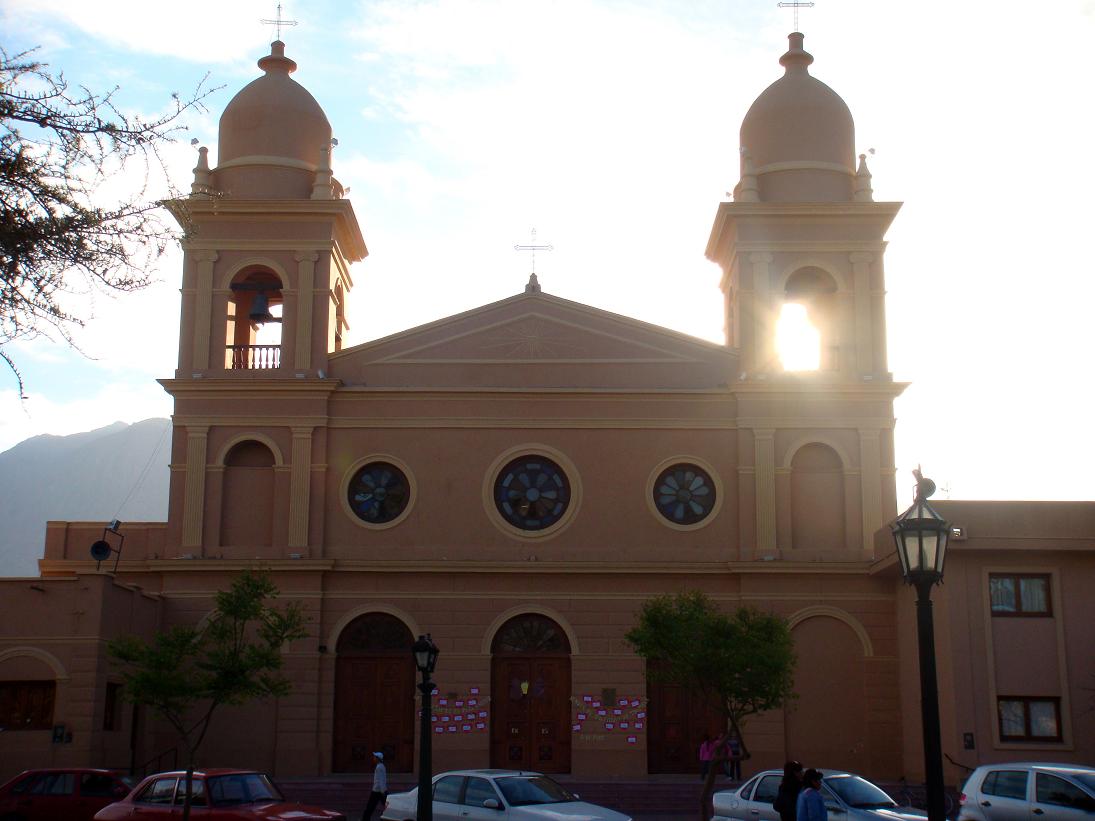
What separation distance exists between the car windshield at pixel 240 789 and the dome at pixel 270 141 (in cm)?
1781

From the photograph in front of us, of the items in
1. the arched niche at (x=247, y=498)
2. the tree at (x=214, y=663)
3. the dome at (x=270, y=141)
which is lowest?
the tree at (x=214, y=663)

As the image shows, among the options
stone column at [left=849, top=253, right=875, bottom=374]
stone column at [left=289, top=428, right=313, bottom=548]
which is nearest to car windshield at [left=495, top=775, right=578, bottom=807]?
stone column at [left=289, top=428, right=313, bottom=548]

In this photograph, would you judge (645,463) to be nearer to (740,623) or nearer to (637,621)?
(637,621)

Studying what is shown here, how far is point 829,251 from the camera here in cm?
3528

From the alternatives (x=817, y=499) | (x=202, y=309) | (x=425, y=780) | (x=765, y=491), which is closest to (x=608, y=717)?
(x=765, y=491)

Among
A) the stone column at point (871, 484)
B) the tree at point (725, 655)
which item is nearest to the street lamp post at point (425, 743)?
the tree at point (725, 655)

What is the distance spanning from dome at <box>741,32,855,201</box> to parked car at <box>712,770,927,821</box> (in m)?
18.0

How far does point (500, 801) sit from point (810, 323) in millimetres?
19001

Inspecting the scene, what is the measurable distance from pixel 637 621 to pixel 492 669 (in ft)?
11.6

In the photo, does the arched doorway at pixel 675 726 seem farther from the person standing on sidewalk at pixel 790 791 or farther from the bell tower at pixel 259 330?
the person standing on sidewalk at pixel 790 791

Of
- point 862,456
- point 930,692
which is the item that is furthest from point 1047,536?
point 930,692

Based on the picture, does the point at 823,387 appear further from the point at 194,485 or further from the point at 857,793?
the point at 194,485

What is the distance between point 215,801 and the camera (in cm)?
2097

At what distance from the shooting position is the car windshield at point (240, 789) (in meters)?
21.1
